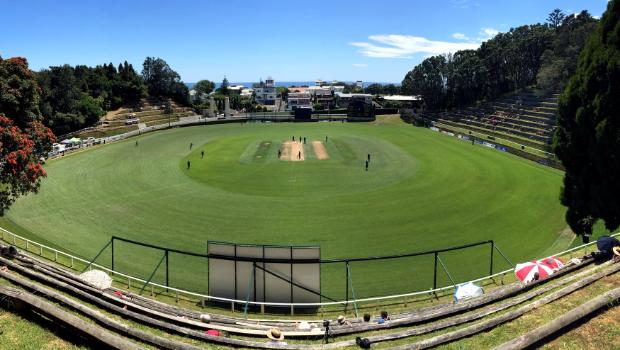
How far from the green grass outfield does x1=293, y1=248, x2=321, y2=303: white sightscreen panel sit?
3.60 meters

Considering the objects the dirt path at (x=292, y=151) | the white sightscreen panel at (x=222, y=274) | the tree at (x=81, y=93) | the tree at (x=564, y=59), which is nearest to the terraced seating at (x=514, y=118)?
the tree at (x=564, y=59)

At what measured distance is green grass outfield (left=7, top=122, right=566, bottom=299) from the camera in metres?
25.9

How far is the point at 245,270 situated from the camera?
19.0m

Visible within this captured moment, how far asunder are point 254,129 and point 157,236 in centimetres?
6188

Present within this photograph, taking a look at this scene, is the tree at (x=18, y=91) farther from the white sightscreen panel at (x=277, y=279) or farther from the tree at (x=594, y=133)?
the tree at (x=594, y=133)

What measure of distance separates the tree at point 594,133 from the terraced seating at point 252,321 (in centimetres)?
876

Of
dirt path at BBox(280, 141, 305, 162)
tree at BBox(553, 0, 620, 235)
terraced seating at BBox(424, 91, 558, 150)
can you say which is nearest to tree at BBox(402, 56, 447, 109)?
terraced seating at BBox(424, 91, 558, 150)

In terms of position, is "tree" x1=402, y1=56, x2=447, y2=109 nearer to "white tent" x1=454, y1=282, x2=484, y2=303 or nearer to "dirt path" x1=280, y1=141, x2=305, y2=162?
"dirt path" x1=280, y1=141, x2=305, y2=162

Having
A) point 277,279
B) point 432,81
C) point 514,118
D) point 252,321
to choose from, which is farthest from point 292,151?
point 432,81

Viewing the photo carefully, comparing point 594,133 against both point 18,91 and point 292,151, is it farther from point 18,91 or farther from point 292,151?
point 292,151

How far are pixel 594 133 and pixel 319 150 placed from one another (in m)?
41.3

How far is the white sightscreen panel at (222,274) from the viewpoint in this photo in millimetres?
19156

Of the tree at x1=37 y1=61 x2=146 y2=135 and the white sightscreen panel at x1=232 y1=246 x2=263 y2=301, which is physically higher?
the tree at x1=37 y1=61 x2=146 y2=135

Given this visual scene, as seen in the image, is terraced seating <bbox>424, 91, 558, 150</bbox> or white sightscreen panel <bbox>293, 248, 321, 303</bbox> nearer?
white sightscreen panel <bbox>293, 248, 321, 303</bbox>
